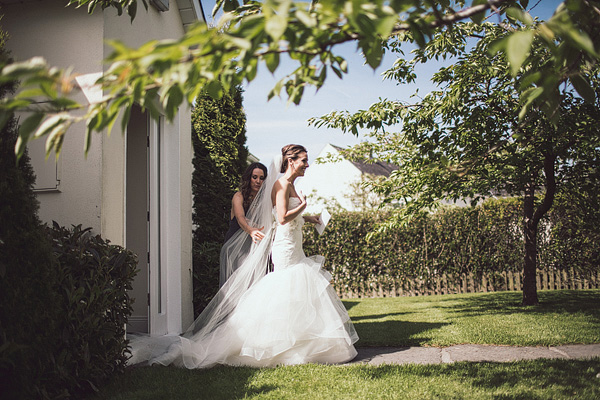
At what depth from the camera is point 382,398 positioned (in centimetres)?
326

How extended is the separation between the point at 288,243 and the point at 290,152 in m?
1.07

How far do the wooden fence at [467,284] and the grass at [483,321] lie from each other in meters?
1.17

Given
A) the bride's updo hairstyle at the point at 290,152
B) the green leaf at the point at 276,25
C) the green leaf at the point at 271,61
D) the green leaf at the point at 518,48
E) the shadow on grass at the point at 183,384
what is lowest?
the shadow on grass at the point at 183,384

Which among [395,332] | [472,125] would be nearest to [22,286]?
[395,332]

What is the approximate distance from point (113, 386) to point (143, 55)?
3368 mm

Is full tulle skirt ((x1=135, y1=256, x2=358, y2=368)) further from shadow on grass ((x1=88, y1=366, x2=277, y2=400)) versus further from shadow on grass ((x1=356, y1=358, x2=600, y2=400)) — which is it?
shadow on grass ((x1=356, y1=358, x2=600, y2=400))

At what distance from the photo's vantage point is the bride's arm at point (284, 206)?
5066mm

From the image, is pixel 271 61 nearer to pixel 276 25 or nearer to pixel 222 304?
pixel 276 25

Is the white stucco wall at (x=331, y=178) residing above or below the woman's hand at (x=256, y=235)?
above

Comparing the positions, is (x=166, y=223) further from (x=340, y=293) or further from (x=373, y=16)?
(x=340, y=293)

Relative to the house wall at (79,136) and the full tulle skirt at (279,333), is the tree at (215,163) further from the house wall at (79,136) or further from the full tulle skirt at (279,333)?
the full tulle skirt at (279,333)

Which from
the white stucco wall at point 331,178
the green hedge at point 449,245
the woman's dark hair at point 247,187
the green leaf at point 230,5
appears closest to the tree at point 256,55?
the green leaf at point 230,5

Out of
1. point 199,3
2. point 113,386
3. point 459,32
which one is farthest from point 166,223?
point 459,32

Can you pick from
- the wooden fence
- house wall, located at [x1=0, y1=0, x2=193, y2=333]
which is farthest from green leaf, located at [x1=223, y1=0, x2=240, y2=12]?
the wooden fence
